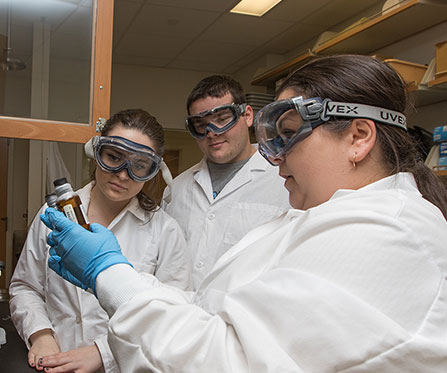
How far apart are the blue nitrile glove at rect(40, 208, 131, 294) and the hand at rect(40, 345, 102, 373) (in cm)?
29

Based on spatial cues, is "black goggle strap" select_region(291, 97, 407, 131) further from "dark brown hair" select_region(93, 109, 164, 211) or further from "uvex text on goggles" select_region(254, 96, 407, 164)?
"dark brown hair" select_region(93, 109, 164, 211)

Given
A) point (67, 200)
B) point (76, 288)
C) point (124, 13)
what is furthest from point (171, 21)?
point (67, 200)

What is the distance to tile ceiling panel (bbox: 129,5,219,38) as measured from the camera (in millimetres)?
3842

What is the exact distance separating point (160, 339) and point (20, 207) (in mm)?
1738

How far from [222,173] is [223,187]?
84 mm

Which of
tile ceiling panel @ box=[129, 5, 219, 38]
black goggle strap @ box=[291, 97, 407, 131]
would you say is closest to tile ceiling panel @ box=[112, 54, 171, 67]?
tile ceiling panel @ box=[129, 5, 219, 38]

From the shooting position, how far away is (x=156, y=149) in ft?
5.64

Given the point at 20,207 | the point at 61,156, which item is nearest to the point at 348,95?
the point at 61,156

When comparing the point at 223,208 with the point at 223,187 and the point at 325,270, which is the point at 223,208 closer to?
the point at 223,187

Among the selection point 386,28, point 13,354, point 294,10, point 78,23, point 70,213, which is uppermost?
point 294,10

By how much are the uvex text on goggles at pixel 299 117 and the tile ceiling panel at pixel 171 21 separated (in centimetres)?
299

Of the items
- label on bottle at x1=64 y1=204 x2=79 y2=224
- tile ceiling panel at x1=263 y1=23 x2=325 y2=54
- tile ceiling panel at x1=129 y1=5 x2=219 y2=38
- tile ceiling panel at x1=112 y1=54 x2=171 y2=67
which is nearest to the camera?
label on bottle at x1=64 y1=204 x2=79 y2=224

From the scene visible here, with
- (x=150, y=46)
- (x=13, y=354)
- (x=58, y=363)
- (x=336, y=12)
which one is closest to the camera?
(x=58, y=363)

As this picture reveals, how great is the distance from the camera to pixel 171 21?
407cm
